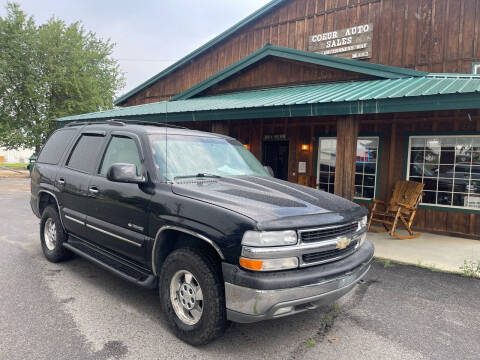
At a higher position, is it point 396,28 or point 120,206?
point 396,28

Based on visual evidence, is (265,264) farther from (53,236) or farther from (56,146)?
(56,146)

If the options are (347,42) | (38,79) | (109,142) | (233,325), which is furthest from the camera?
(38,79)

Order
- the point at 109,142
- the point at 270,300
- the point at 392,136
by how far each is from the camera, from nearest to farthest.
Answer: the point at 270,300
the point at 109,142
the point at 392,136

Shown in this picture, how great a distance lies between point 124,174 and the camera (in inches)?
121

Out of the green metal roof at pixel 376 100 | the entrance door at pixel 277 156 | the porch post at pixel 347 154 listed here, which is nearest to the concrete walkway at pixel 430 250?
the porch post at pixel 347 154

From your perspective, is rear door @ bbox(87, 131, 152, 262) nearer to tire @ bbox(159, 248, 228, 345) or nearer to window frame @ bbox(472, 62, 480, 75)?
tire @ bbox(159, 248, 228, 345)

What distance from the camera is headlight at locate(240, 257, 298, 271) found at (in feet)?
7.98

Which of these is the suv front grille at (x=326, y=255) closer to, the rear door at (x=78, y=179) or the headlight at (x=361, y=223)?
the headlight at (x=361, y=223)

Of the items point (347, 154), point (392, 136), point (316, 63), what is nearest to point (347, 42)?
point (316, 63)

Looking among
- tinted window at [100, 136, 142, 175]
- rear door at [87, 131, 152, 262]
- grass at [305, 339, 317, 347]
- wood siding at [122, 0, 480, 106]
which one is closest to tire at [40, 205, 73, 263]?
rear door at [87, 131, 152, 262]

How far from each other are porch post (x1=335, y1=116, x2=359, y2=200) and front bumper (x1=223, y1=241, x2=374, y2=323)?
13.7 ft

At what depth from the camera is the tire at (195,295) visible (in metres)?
2.60

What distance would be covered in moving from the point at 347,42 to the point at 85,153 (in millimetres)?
8865

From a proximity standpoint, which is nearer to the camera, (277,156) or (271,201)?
(271,201)
